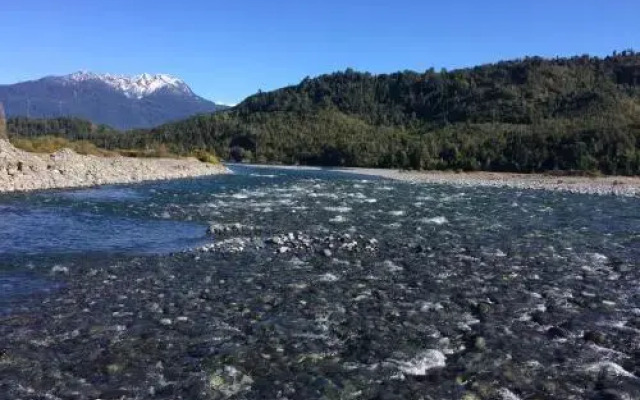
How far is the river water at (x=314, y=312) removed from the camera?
9195 millimetres

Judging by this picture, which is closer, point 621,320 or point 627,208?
point 621,320

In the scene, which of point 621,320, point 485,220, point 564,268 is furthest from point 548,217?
point 621,320

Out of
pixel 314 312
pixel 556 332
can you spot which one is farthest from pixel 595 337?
pixel 314 312

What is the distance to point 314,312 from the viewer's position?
1284 cm

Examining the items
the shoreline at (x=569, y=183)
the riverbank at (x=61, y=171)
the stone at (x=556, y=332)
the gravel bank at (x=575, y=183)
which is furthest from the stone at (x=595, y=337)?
the gravel bank at (x=575, y=183)

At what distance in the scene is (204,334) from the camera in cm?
1121

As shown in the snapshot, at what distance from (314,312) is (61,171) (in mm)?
45055

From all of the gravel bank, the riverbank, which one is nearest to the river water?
the riverbank

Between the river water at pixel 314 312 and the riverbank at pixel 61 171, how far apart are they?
20.3 meters

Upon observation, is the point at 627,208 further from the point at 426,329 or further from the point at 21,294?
the point at 21,294

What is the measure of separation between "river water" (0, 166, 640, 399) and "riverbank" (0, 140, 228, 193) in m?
20.3

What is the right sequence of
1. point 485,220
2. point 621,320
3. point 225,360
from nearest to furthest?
1. point 225,360
2. point 621,320
3. point 485,220

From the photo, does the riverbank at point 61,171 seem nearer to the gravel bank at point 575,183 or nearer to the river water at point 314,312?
the river water at point 314,312

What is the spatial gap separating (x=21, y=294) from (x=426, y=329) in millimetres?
9499
